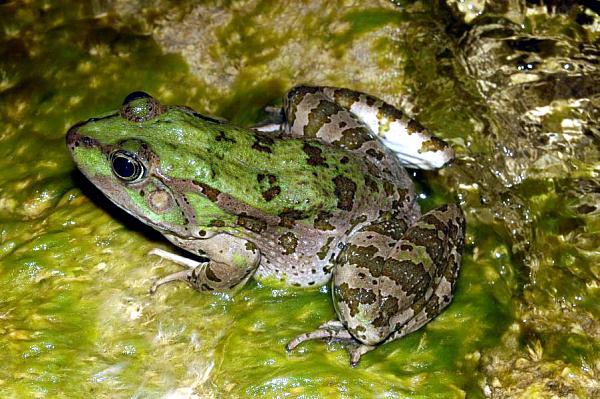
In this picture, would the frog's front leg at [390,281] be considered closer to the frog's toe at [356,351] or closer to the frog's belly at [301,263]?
the frog's toe at [356,351]

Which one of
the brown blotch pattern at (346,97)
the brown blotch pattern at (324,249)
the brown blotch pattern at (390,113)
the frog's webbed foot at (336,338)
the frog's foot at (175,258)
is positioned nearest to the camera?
the frog's webbed foot at (336,338)

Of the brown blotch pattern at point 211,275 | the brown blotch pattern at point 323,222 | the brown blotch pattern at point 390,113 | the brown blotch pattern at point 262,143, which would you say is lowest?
the brown blotch pattern at point 211,275

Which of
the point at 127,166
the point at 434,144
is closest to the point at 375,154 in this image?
the point at 434,144

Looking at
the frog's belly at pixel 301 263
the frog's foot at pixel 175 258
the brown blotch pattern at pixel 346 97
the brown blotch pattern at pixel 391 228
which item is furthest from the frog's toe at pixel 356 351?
the brown blotch pattern at pixel 346 97

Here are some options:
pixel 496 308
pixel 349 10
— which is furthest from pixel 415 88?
pixel 496 308

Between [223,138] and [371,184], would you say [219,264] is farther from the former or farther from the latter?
[371,184]

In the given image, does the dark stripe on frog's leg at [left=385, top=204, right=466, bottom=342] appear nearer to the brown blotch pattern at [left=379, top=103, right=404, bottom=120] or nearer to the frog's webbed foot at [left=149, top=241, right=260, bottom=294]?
the brown blotch pattern at [left=379, top=103, right=404, bottom=120]

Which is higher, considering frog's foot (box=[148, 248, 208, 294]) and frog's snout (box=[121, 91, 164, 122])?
frog's snout (box=[121, 91, 164, 122])

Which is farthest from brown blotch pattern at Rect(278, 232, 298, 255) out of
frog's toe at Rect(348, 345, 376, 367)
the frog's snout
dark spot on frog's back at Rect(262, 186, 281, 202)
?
the frog's snout
